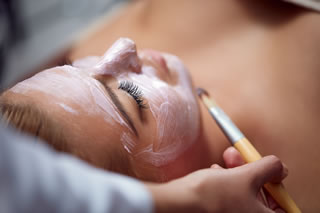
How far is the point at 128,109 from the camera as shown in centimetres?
61

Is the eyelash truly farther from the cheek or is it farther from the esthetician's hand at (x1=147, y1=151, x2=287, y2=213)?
the esthetician's hand at (x1=147, y1=151, x2=287, y2=213)

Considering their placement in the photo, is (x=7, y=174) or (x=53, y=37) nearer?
(x=7, y=174)

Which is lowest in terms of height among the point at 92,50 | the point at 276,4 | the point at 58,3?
the point at 92,50

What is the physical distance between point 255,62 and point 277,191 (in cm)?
44

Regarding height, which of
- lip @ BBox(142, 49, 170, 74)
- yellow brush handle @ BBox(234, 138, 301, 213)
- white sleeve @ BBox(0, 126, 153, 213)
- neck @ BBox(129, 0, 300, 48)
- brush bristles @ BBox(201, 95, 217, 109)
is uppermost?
neck @ BBox(129, 0, 300, 48)

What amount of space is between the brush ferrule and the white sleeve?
370 millimetres

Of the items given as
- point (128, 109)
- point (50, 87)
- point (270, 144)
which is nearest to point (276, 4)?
point (270, 144)

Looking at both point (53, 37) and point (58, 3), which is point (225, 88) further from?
point (58, 3)

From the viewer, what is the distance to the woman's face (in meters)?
0.54

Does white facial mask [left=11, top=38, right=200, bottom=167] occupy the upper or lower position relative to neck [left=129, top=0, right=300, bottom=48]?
lower

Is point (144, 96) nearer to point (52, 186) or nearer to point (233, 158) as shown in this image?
point (233, 158)

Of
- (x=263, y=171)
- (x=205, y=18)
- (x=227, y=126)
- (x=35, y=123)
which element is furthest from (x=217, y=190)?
(x=205, y=18)

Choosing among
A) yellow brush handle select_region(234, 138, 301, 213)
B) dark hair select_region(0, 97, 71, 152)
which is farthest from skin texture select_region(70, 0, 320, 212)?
dark hair select_region(0, 97, 71, 152)

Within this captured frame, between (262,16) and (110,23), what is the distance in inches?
25.1
